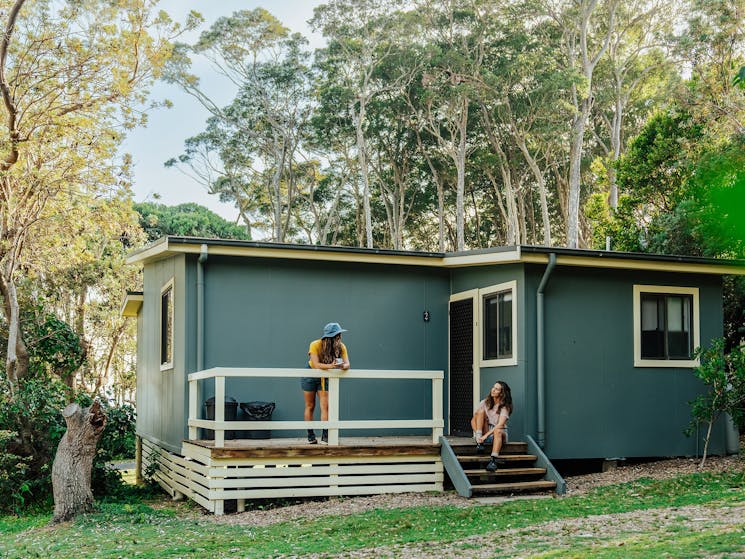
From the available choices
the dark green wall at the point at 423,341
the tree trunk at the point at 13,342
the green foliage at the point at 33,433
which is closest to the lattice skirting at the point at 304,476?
the dark green wall at the point at 423,341

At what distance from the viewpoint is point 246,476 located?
29.1 feet

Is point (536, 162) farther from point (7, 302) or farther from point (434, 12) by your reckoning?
point (7, 302)

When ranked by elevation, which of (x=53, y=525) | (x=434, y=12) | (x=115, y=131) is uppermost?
(x=434, y=12)

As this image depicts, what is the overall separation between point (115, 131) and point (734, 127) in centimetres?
1208

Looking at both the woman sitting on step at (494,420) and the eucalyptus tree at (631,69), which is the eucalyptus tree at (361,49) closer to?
the eucalyptus tree at (631,69)

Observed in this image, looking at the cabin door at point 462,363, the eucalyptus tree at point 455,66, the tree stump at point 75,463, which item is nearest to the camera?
the tree stump at point 75,463

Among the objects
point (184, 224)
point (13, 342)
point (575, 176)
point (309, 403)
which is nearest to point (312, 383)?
point (309, 403)

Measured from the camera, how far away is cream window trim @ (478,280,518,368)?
397 inches

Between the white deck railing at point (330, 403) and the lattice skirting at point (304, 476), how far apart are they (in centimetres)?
25

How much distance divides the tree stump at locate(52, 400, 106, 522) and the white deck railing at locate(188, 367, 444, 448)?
3.70 ft

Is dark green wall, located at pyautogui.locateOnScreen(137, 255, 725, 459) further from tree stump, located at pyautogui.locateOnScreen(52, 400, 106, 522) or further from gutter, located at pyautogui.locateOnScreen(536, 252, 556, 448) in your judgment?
tree stump, located at pyautogui.locateOnScreen(52, 400, 106, 522)

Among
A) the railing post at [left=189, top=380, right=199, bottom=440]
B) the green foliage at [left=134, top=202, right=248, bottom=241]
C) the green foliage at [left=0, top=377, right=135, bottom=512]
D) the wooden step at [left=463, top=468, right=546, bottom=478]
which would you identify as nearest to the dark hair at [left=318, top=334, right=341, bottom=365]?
the railing post at [left=189, top=380, right=199, bottom=440]

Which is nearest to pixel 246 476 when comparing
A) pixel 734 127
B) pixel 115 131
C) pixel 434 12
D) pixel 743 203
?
pixel 115 131

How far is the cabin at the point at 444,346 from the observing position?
9.84 meters
